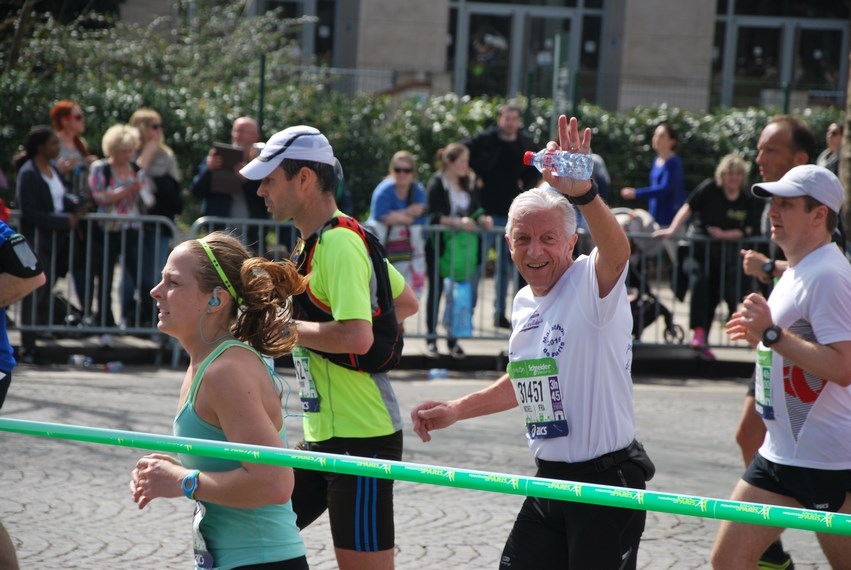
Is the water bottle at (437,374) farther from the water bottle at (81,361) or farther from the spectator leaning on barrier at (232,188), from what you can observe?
the water bottle at (81,361)

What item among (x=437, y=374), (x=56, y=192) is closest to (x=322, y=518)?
(x=437, y=374)

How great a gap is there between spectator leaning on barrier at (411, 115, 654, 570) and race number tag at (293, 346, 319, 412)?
73 centimetres

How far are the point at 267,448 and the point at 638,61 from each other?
23.1m

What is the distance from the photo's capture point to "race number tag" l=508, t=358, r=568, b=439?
3684 mm

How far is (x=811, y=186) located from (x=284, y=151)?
1.83m

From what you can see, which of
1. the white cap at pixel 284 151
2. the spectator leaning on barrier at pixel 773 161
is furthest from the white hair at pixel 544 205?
the spectator leaning on barrier at pixel 773 161

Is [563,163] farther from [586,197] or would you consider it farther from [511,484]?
[511,484]

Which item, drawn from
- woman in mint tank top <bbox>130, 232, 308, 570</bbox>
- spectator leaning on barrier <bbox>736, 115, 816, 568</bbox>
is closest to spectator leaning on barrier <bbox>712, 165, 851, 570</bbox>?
spectator leaning on barrier <bbox>736, 115, 816, 568</bbox>

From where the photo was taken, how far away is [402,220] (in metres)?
10.9

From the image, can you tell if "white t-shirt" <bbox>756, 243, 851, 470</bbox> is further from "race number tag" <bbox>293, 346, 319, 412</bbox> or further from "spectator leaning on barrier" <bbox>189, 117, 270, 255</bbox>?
"spectator leaning on barrier" <bbox>189, 117, 270, 255</bbox>

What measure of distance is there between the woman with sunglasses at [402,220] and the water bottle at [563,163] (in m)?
7.44

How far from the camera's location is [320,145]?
4.23 meters

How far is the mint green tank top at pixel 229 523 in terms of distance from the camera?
315 cm

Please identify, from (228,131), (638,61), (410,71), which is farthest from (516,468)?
(638,61)
